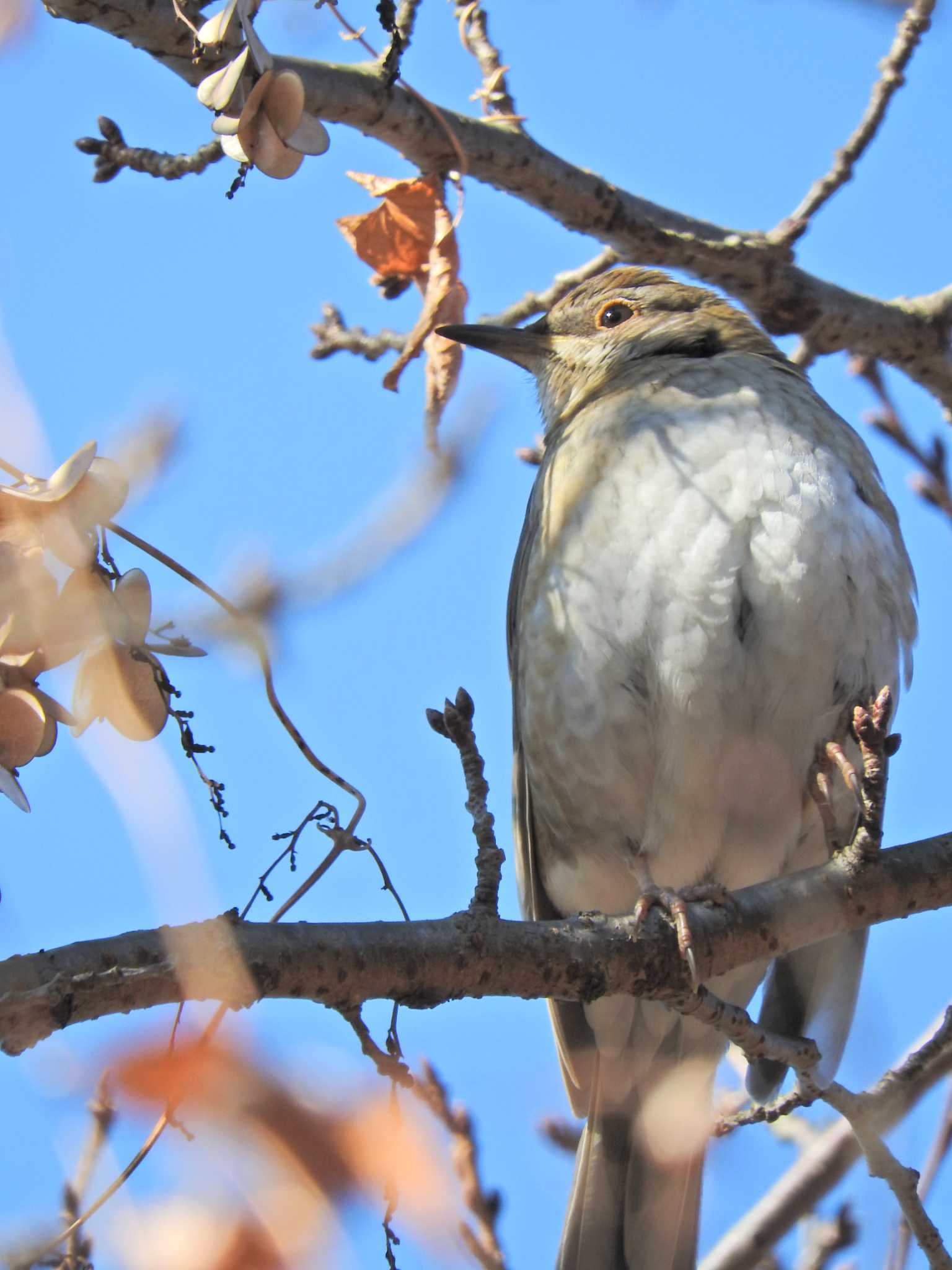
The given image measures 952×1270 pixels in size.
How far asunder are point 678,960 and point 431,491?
5.53 feet

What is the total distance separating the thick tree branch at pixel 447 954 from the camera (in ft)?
8.50

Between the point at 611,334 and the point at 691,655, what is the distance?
186cm

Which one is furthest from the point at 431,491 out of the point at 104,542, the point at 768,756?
the point at 768,756

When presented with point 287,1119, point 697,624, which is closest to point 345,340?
point 697,624

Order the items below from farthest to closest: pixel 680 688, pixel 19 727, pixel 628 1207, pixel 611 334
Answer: pixel 611 334, pixel 628 1207, pixel 680 688, pixel 19 727

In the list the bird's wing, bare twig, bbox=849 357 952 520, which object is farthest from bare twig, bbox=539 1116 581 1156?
bare twig, bbox=849 357 952 520

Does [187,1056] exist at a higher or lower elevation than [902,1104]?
lower

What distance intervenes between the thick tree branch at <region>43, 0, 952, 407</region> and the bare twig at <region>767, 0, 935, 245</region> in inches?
3.6

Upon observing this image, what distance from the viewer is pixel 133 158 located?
4324 mm

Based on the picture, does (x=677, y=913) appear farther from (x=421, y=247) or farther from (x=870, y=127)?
(x=870, y=127)

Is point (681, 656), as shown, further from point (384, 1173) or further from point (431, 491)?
point (384, 1173)

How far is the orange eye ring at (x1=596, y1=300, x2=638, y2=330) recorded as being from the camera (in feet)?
18.9

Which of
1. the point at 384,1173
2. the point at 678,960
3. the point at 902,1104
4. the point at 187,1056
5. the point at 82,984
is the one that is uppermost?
the point at 678,960

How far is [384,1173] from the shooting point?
6.24 ft
